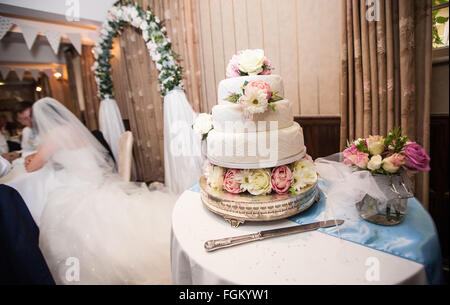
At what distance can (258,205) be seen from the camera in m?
1.08

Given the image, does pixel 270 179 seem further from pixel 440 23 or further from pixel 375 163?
pixel 440 23

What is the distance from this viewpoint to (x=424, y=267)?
773mm

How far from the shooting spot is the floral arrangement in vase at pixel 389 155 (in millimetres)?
921

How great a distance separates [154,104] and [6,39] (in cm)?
355

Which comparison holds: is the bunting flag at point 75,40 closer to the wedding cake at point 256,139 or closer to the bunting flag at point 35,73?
the bunting flag at point 35,73

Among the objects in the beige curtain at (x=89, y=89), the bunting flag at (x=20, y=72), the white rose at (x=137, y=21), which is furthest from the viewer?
the beige curtain at (x=89, y=89)

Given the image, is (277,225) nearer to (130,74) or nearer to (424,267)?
(424,267)

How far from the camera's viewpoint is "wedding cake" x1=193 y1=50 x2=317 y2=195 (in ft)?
3.70

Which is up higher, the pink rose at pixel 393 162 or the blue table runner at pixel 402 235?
the pink rose at pixel 393 162

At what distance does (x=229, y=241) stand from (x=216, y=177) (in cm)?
38

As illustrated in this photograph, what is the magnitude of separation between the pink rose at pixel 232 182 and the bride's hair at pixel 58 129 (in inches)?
92.5

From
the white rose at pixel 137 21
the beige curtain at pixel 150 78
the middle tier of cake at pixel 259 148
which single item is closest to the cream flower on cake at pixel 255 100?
the middle tier of cake at pixel 259 148

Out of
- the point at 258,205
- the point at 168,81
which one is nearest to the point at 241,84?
the point at 258,205
